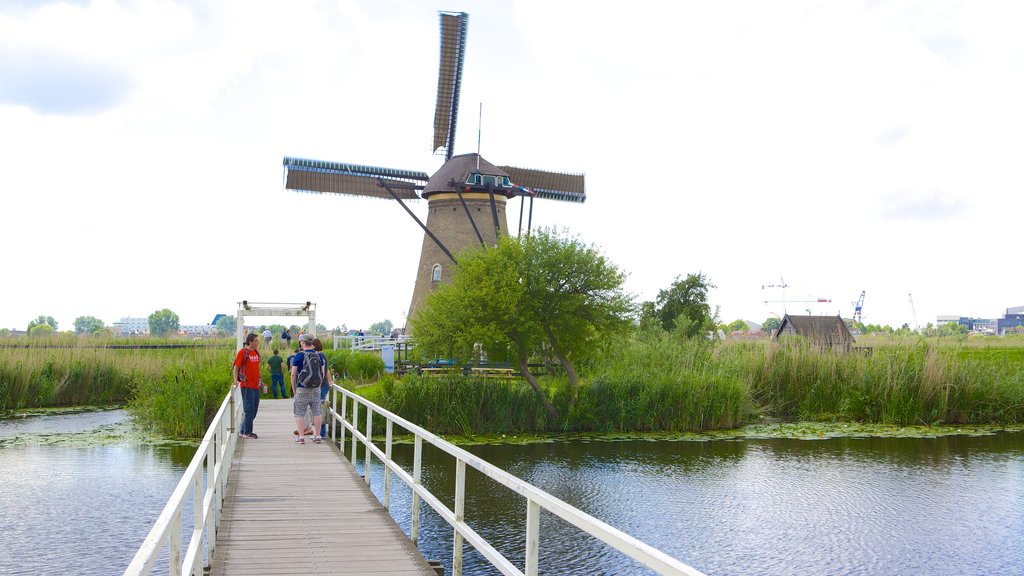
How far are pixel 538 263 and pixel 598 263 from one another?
61.6 inches

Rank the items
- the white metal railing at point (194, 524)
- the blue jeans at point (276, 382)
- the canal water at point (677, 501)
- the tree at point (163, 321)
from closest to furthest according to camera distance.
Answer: the white metal railing at point (194, 524) < the canal water at point (677, 501) < the blue jeans at point (276, 382) < the tree at point (163, 321)

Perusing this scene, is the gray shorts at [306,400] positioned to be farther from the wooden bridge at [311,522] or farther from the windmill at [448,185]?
the windmill at [448,185]

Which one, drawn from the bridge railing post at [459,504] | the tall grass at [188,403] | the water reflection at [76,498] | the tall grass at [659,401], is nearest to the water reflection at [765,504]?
the tall grass at [659,401]

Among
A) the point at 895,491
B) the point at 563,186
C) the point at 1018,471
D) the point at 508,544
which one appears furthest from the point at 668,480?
the point at 563,186

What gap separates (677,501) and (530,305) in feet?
30.1

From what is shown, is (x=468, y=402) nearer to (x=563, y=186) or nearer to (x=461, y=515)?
(x=461, y=515)

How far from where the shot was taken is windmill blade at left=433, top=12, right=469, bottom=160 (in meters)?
37.7

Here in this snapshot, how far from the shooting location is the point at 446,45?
37.8 metres

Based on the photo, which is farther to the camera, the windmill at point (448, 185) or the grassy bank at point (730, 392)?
the windmill at point (448, 185)

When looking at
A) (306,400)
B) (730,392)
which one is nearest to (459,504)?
(306,400)

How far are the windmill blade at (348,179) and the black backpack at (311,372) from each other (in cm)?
2422

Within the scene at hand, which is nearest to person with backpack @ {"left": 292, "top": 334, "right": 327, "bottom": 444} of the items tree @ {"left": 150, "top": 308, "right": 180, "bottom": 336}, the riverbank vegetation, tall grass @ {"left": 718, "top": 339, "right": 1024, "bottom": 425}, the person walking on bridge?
the person walking on bridge

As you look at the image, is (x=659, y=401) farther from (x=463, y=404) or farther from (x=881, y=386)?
(x=881, y=386)

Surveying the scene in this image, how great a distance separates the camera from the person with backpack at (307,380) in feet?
41.0
